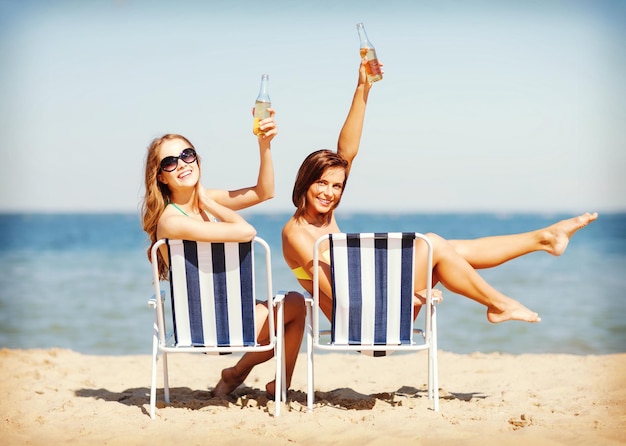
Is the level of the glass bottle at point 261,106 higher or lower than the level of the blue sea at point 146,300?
higher

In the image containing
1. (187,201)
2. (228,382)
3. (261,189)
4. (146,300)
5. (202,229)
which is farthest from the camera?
(146,300)

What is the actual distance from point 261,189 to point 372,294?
3.37ft

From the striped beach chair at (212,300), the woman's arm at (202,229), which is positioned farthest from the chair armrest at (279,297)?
the woman's arm at (202,229)

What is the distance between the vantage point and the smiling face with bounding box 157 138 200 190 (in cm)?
429

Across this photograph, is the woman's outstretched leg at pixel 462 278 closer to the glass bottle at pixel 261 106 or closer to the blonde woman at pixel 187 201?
the blonde woman at pixel 187 201

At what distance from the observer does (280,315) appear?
165 inches

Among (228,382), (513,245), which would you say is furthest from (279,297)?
(513,245)

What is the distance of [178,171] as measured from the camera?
4.29 m

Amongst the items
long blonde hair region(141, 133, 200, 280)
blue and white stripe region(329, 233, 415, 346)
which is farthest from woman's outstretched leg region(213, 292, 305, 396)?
long blonde hair region(141, 133, 200, 280)

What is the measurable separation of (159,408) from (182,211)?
1.14 metres

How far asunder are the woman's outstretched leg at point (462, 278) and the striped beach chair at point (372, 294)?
7.5 inches

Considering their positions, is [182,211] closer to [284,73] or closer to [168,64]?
[284,73]

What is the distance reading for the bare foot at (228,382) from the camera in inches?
185

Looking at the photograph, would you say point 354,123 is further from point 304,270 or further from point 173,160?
point 173,160
